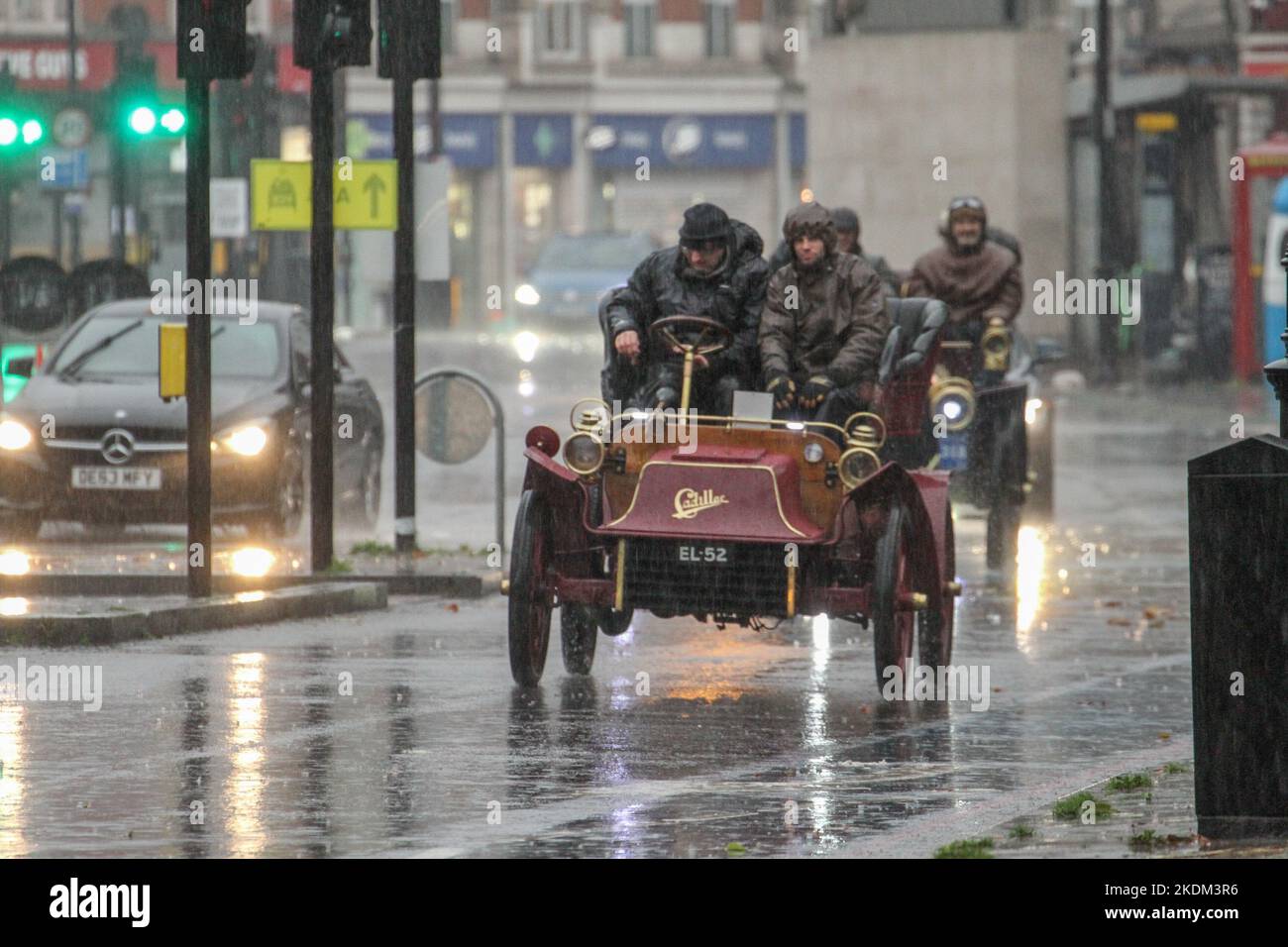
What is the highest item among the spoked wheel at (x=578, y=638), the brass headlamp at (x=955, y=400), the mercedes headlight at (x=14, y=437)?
the brass headlamp at (x=955, y=400)

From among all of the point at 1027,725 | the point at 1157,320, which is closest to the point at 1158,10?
the point at 1157,320

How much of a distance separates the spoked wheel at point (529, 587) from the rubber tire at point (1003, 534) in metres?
6.06

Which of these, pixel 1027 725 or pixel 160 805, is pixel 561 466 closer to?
pixel 1027 725

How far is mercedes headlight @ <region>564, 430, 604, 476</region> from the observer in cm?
1210

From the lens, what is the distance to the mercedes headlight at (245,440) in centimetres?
1858

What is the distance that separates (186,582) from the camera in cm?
1573

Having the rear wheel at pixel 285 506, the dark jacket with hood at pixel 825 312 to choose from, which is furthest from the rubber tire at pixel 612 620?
the rear wheel at pixel 285 506

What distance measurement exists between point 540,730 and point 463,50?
62.1 m

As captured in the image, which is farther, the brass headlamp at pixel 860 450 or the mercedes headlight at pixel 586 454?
the mercedes headlight at pixel 586 454

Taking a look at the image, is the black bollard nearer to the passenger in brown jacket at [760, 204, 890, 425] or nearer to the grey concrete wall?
the passenger in brown jacket at [760, 204, 890, 425]

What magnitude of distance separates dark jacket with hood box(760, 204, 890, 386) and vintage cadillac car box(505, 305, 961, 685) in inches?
34.4

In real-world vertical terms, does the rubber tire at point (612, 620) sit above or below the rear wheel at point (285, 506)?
below

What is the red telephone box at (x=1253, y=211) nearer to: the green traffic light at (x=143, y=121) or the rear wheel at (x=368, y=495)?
the green traffic light at (x=143, y=121)
